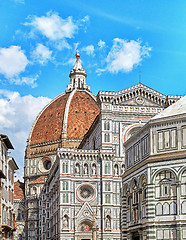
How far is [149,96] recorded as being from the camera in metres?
66.9

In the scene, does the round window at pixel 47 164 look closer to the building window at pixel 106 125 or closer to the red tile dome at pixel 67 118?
the red tile dome at pixel 67 118

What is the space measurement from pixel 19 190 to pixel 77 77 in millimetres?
33789

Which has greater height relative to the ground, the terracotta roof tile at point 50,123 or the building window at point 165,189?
the terracotta roof tile at point 50,123

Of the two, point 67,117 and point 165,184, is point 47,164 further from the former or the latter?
point 165,184

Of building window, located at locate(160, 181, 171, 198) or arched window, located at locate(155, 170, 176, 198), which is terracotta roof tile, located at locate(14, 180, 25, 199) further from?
building window, located at locate(160, 181, 171, 198)

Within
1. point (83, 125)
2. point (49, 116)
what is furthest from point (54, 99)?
point (83, 125)

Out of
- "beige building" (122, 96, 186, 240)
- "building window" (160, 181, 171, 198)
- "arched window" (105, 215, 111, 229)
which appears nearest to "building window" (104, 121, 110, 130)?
"arched window" (105, 215, 111, 229)

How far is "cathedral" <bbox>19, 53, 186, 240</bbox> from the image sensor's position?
27.5 meters

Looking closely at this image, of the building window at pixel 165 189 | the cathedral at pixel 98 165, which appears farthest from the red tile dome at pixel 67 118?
the building window at pixel 165 189

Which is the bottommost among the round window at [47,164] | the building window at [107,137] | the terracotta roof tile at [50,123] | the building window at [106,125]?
the round window at [47,164]

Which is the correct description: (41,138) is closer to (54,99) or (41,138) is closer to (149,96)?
(54,99)

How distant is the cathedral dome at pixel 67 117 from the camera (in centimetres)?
10881

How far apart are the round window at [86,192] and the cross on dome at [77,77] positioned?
58901 millimetres

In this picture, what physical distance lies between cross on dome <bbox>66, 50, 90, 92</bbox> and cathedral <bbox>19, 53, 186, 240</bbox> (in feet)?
0.88
